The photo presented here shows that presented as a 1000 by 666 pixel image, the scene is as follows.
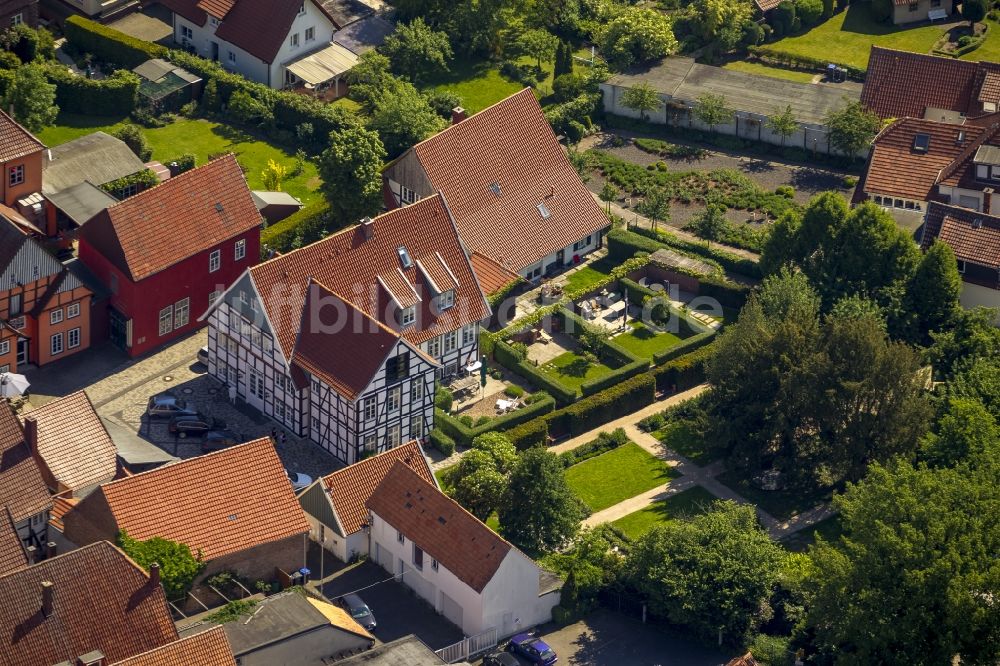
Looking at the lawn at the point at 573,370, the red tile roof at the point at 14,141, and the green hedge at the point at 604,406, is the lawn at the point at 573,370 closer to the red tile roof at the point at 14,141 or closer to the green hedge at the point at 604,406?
the green hedge at the point at 604,406

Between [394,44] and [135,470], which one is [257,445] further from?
[394,44]

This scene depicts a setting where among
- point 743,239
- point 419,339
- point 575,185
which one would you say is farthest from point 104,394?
point 743,239

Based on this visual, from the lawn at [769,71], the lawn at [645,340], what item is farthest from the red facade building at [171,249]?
the lawn at [769,71]

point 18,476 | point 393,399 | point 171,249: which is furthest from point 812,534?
point 18,476

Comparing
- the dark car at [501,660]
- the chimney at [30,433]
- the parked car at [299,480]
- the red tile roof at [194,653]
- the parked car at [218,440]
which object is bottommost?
the dark car at [501,660]

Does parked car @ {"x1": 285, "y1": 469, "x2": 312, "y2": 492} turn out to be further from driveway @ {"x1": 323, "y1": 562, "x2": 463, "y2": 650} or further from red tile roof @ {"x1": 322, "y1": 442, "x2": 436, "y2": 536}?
driveway @ {"x1": 323, "y1": 562, "x2": 463, "y2": 650}

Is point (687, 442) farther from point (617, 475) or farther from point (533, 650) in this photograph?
point (533, 650)
